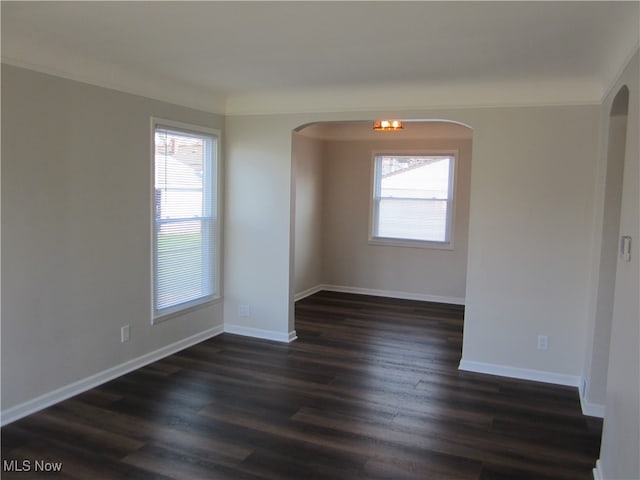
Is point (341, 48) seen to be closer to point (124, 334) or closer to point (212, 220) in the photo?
point (212, 220)

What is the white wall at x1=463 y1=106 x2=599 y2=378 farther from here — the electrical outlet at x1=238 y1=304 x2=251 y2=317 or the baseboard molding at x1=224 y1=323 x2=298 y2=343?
the electrical outlet at x1=238 y1=304 x2=251 y2=317

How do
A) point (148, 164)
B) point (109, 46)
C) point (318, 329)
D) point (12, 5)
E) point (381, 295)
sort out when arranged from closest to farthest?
1. point (12, 5)
2. point (109, 46)
3. point (148, 164)
4. point (318, 329)
5. point (381, 295)

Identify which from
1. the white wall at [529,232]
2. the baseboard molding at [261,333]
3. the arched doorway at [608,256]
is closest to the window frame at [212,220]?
the baseboard molding at [261,333]

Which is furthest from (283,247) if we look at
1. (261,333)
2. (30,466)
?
(30,466)

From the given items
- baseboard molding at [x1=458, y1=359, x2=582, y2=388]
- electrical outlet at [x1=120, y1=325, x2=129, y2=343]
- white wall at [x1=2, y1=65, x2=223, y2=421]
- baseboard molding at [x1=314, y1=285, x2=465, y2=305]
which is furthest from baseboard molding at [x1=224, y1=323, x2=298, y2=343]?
baseboard molding at [x1=314, y1=285, x2=465, y2=305]

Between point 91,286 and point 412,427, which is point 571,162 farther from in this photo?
point 91,286

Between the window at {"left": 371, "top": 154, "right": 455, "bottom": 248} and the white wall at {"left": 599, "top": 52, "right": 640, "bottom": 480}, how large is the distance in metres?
4.38

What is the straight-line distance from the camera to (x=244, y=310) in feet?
18.0

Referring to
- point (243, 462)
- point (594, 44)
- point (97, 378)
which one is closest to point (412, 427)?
point (243, 462)

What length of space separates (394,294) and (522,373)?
3.24 metres

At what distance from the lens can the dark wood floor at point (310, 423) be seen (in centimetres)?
294

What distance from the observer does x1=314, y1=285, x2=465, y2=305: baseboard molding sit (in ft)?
23.9

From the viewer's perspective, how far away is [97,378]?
13.1 feet

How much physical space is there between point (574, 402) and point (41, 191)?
13.7ft
